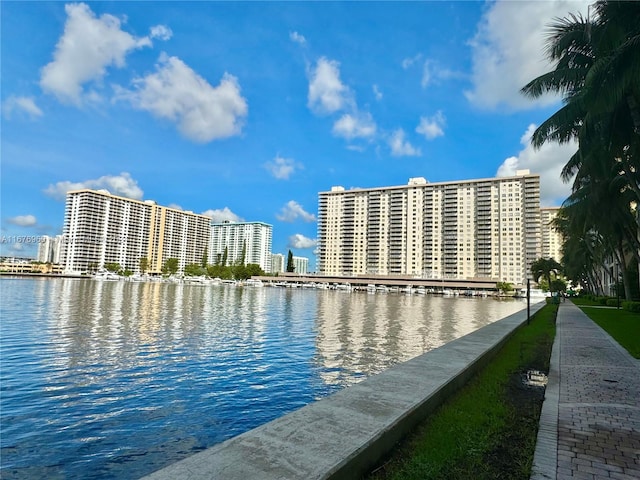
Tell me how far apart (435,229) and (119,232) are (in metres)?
126

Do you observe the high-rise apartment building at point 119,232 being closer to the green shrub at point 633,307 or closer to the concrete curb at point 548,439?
the green shrub at point 633,307

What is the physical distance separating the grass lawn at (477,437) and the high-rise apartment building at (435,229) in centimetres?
13292

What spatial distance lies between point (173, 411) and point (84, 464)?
2143 millimetres

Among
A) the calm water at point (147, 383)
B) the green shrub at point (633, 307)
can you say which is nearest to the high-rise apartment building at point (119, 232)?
the calm water at point (147, 383)

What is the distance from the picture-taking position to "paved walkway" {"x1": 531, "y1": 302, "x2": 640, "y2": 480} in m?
4.16

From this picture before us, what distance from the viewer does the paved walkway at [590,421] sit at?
416 centimetres

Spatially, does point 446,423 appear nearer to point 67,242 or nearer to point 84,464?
point 84,464

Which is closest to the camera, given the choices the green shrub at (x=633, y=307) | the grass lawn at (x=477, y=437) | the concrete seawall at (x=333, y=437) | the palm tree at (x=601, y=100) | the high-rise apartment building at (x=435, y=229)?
the concrete seawall at (x=333, y=437)

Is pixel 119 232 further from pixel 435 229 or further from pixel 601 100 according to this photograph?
pixel 601 100

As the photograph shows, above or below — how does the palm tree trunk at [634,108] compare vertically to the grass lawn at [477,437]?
above

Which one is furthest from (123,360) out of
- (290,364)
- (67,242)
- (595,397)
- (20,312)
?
(67,242)

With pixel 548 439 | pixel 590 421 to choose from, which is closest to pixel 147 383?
pixel 548 439

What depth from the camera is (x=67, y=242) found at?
157500 millimetres

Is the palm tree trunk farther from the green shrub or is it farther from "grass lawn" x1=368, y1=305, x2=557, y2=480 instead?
the green shrub
